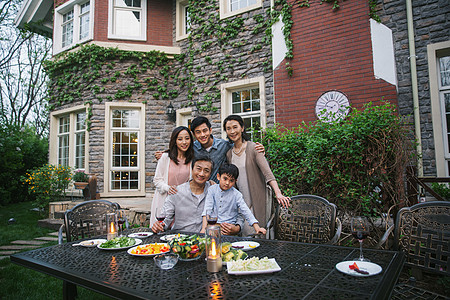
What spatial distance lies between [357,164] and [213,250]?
8.27 feet

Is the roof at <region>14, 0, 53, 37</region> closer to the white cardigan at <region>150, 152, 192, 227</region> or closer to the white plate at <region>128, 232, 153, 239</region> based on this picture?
the white cardigan at <region>150, 152, 192, 227</region>

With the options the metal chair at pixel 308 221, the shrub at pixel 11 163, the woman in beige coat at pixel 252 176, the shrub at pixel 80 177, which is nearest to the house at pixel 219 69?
the shrub at pixel 80 177

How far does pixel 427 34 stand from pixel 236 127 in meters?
4.22

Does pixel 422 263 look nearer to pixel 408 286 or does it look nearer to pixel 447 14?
pixel 408 286

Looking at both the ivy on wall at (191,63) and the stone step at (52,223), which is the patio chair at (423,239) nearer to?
the ivy on wall at (191,63)

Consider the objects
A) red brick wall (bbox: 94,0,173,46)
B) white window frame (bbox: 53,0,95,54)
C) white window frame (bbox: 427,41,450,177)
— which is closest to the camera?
white window frame (bbox: 427,41,450,177)

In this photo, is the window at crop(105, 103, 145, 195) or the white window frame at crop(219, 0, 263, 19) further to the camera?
the window at crop(105, 103, 145, 195)

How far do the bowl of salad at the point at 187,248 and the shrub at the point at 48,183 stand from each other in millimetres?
6835

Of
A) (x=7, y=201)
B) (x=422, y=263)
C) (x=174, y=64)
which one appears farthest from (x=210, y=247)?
(x=7, y=201)

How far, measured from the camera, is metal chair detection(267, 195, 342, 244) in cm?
233

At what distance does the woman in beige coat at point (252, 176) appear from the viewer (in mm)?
2914

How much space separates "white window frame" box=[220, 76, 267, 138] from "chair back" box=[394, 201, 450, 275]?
14.6ft

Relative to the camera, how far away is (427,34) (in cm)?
492

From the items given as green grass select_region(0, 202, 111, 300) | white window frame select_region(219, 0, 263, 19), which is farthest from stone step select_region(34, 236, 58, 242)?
white window frame select_region(219, 0, 263, 19)
